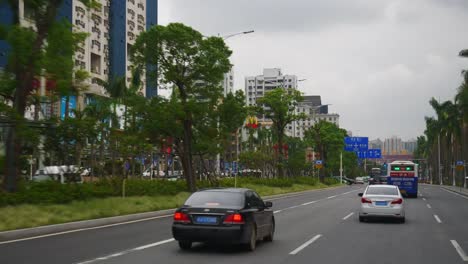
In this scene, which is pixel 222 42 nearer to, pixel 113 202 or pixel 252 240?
pixel 113 202

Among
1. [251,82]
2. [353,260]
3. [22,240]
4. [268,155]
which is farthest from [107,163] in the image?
[251,82]

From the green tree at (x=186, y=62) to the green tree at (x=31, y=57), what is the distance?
12.7m

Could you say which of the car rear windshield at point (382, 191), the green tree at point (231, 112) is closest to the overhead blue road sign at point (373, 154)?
the green tree at point (231, 112)

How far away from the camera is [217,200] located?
12977 millimetres

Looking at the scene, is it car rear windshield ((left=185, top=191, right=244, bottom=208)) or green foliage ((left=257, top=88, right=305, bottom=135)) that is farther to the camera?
green foliage ((left=257, top=88, right=305, bottom=135))

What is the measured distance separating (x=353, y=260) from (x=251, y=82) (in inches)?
6797

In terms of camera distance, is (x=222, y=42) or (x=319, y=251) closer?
(x=319, y=251)

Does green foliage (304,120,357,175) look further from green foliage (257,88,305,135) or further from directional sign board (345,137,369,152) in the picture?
green foliage (257,88,305,135)

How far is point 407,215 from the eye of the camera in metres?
25.7

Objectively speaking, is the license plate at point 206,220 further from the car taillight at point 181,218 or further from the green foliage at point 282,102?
the green foliage at point 282,102

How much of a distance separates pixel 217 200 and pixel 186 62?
2398cm

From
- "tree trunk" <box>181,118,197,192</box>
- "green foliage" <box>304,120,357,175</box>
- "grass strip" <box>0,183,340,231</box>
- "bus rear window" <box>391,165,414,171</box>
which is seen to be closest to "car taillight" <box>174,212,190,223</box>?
"grass strip" <box>0,183,340,231</box>

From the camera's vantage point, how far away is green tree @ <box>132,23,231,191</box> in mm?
35031

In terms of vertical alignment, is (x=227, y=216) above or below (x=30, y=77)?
below
